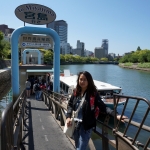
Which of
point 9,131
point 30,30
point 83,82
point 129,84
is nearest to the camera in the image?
point 9,131

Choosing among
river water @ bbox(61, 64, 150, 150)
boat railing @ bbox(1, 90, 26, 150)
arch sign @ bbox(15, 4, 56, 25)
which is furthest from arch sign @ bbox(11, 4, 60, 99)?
boat railing @ bbox(1, 90, 26, 150)

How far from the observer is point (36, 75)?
20.0 m

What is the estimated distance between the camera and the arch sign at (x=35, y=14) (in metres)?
12.4

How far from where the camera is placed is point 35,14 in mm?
12648

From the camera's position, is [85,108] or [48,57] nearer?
[85,108]

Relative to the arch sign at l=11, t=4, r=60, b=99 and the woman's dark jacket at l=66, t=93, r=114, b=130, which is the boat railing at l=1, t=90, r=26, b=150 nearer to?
the woman's dark jacket at l=66, t=93, r=114, b=130

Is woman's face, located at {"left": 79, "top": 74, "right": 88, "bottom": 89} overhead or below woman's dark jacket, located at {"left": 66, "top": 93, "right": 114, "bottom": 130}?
overhead

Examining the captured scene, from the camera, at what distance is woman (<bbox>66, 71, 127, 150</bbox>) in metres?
2.97

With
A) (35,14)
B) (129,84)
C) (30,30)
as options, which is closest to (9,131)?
(30,30)

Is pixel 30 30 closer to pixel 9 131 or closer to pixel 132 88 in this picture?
pixel 9 131

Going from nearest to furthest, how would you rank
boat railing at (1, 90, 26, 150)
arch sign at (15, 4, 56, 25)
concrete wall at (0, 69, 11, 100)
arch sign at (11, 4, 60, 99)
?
boat railing at (1, 90, 26, 150) < arch sign at (11, 4, 60, 99) < arch sign at (15, 4, 56, 25) < concrete wall at (0, 69, 11, 100)

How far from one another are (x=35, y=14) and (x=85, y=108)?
10.9 metres

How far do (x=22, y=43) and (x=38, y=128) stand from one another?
7.48 m

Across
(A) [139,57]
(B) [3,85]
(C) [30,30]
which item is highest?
(A) [139,57]
